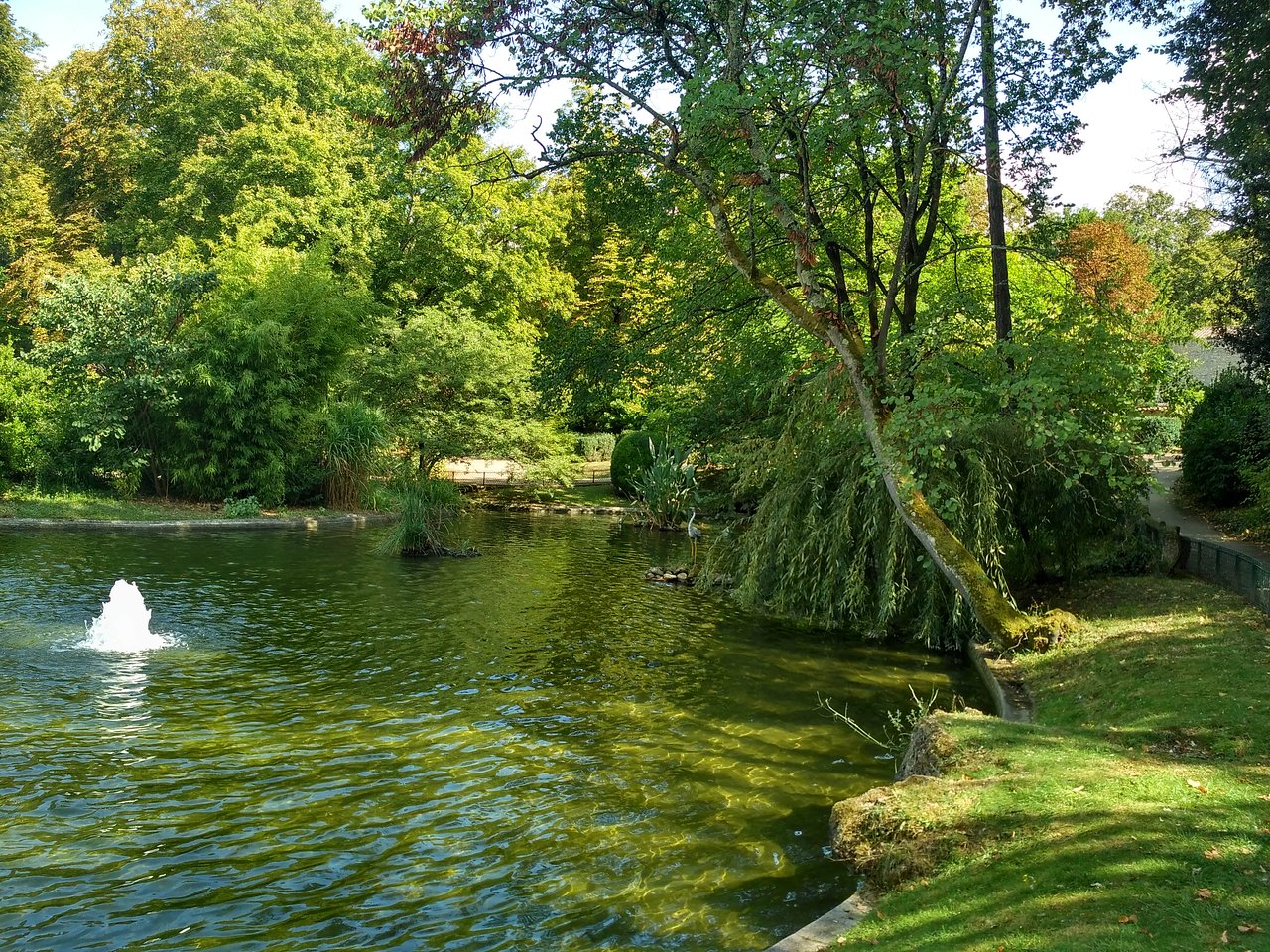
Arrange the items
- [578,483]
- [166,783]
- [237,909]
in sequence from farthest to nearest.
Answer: [578,483], [166,783], [237,909]

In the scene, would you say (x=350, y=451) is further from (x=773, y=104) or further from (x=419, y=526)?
(x=773, y=104)

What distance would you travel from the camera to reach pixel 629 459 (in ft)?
96.9

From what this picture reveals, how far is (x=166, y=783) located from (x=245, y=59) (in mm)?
34738

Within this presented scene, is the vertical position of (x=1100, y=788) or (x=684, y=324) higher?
(x=684, y=324)

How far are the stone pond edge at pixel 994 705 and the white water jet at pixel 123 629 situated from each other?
27.9ft

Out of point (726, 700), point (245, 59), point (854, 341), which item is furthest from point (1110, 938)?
point (245, 59)

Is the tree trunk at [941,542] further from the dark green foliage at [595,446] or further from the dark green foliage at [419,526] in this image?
the dark green foliage at [595,446]

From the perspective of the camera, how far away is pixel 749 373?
51.1ft

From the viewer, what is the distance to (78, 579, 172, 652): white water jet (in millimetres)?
10492

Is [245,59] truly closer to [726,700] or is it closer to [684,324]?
[684,324]

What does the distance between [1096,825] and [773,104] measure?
769cm

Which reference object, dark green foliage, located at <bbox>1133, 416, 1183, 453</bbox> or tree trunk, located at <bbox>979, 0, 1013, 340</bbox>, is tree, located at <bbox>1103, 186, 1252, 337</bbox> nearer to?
tree trunk, located at <bbox>979, 0, 1013, 340</bbox>

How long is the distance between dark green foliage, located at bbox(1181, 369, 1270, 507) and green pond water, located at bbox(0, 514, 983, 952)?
10.9 m

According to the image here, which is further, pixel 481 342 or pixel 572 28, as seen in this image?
pixel 481 342
